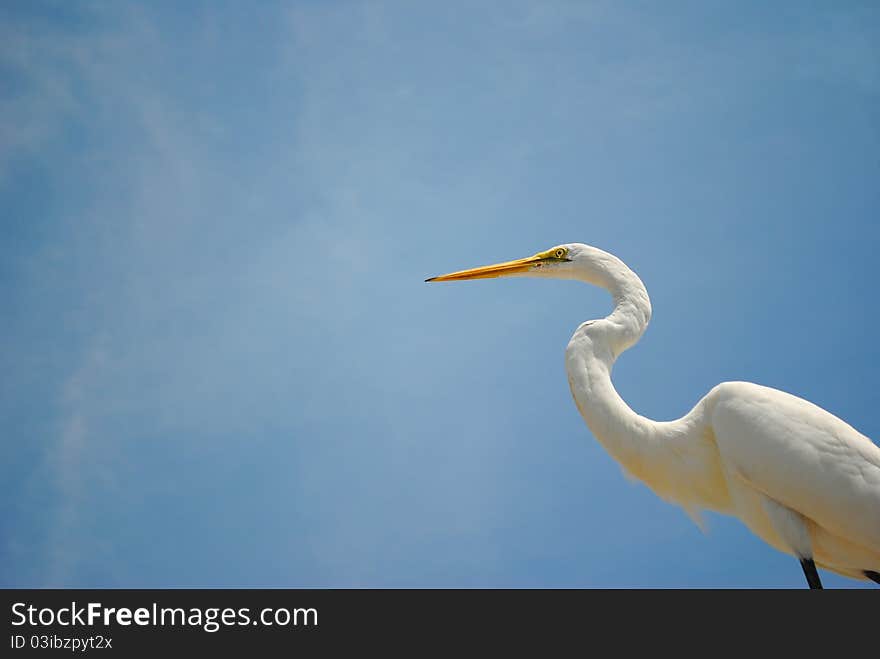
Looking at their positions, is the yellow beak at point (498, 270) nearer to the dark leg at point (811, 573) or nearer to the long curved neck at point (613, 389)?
the long curved neck at point (613, 389)

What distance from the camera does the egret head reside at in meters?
6.02

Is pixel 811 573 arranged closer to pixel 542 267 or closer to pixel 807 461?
pixel 807 461

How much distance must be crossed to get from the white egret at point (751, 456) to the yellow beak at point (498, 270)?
0.89 meters

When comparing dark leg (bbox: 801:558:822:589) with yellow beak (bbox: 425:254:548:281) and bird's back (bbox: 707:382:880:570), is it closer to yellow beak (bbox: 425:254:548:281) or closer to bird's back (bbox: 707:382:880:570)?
bird's back (bbox: 707:382:880:570)

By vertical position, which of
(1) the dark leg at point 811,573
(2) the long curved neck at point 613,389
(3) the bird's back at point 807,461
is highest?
(2) the long curved neck at point 613,389

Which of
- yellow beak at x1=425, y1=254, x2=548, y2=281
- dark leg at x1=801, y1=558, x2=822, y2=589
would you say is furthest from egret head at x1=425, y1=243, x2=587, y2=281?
dark leg at x1=801, y1=558, x2=822, y2=589

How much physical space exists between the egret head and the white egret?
56cm

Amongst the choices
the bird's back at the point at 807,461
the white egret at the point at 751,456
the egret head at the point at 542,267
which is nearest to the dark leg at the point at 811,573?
the white egret at the point at 751,456

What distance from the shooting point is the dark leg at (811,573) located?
4.53 meters

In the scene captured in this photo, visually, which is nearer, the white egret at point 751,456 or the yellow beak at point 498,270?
the white egret at point 751,456
